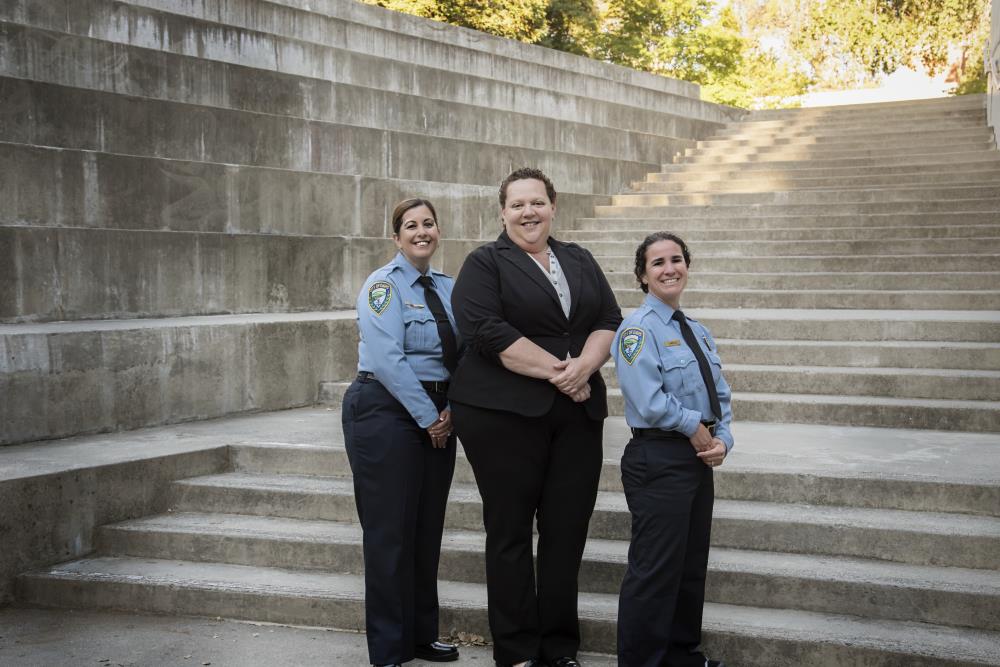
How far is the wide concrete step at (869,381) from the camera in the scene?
22.7 ft

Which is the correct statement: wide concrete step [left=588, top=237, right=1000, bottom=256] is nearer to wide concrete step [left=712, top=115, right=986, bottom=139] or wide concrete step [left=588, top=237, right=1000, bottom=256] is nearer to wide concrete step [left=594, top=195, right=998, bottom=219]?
wide concrete step [left=594, top=195, right=998, bottom=219]

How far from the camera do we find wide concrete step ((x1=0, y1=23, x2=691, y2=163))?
8.02 metres

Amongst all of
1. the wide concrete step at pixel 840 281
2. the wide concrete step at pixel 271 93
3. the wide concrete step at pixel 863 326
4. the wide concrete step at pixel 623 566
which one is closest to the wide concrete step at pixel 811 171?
the wide concrete step at pixel 271 93

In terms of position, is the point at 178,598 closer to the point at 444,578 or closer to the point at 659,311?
the point at 444,578

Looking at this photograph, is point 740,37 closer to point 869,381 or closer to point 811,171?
point 811,171

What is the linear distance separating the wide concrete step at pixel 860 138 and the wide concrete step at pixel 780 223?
10.8 feet

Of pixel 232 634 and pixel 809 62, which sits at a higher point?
pixel 809 62

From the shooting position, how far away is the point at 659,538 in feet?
12.5

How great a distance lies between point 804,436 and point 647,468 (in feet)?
9.39

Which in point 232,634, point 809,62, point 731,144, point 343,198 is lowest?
point 232,634

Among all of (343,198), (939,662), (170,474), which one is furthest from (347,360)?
(939,662)

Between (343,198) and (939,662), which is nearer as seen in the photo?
(939,662)

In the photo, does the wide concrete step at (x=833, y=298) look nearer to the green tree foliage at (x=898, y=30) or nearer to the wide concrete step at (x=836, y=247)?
the wide concrete step at (x=836, y=247)

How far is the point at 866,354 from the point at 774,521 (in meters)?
3.01
